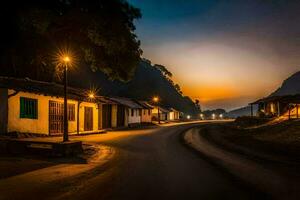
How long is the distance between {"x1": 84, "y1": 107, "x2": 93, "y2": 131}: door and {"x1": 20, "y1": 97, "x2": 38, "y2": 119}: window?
35.2 ft

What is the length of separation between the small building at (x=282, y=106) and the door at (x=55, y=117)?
91.5 ft

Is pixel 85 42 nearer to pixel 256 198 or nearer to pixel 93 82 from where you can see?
pixel 256 198

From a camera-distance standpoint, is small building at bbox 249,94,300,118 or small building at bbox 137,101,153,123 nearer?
small building at bbox 249,94,300,118

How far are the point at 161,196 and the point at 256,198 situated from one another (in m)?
2.31

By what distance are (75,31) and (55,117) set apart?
9.61 metres

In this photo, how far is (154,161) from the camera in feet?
51.3

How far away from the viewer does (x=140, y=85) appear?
387 ft

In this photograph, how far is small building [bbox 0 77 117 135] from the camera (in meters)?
24.9

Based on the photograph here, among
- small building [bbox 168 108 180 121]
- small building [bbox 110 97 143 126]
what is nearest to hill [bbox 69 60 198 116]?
small building [bbox 168 108 180 121]

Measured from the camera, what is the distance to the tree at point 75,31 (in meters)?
22.8

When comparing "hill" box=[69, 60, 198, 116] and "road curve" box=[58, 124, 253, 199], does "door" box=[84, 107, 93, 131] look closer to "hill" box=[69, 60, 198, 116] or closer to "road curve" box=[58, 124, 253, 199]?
"road curve" box=[58, 124, 253, 199]

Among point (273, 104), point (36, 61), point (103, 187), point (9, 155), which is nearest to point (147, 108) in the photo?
point (273, 104)

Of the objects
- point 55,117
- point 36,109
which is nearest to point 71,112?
point 55,117

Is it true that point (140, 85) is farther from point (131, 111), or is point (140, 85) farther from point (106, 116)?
point (106, 116)
